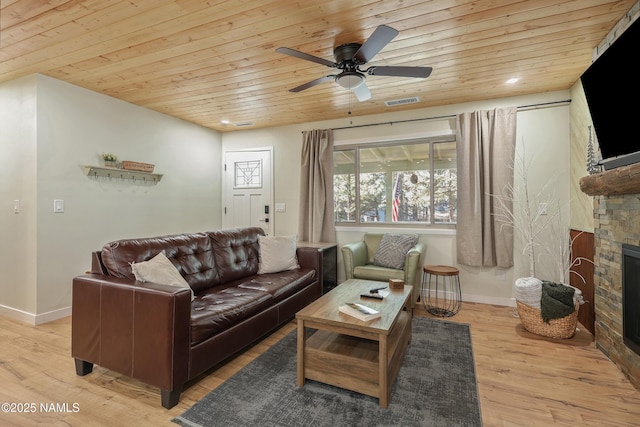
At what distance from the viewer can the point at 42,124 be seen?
313cm

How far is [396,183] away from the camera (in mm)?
4355

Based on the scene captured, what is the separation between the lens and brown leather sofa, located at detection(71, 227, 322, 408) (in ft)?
5.92

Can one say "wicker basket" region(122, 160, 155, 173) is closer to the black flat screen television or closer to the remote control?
the remote control

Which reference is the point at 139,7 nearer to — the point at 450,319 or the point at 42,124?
the point at 42,124

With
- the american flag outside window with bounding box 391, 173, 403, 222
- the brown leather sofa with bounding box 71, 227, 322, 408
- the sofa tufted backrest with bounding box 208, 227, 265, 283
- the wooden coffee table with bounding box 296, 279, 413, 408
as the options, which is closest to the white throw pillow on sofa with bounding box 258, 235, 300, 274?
the sofa tufted backrest with bounding box 208, 227, 265, 283

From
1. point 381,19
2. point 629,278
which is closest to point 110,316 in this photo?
point 381,19

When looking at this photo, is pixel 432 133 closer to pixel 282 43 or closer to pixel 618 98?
pixel 618 98

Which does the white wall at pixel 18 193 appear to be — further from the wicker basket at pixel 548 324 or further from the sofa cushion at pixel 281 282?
the wicker basket at pixel 548 324

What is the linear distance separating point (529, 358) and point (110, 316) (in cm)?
307

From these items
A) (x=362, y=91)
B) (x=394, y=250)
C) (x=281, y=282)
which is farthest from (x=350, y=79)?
(x=394, y=250)

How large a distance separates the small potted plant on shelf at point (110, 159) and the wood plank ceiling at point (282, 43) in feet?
2.37

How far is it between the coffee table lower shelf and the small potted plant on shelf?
10.4 feet

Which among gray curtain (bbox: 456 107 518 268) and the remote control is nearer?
the remote control

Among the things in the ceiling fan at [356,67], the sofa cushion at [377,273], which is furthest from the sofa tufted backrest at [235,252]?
the ceiling fan at [356,67]
